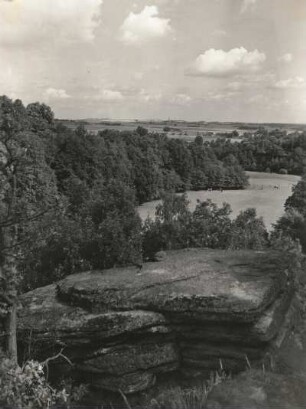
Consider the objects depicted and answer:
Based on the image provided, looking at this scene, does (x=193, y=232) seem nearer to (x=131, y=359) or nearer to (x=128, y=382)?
(x=131, y=359)

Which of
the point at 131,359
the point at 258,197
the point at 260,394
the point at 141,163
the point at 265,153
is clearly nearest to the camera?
the point at 260,394

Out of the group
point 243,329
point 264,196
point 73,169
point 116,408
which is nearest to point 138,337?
point 116,408

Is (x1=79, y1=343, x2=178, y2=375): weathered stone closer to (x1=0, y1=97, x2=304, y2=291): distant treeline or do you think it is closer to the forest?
the forest

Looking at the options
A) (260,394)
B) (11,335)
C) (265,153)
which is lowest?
(265,153)

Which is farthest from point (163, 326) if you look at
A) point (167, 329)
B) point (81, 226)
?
point (81, 226)

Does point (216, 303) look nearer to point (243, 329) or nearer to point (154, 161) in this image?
point (243, 329)

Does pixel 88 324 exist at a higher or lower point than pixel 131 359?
higher

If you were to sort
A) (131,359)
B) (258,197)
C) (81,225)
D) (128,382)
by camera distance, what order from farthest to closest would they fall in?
(258,197) → (81,225) → (131,359) → (128,382)
